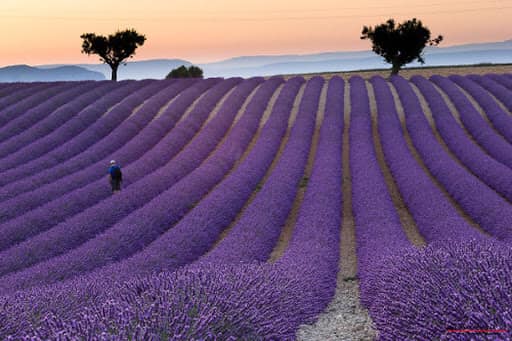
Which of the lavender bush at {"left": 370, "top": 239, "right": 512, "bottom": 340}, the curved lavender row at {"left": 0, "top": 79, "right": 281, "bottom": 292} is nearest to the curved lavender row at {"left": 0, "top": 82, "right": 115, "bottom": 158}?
the curved lavender row at {"left": 0, "top": 79, "right": 281, "bottom": 292}

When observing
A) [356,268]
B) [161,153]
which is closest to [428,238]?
[356,268]

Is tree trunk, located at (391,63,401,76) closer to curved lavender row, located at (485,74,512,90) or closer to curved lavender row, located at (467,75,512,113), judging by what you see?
curved lavender row, located at (467,75,512,113)

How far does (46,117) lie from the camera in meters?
23.0

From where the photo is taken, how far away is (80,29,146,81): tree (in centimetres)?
4150

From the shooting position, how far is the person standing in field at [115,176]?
43.4 feet

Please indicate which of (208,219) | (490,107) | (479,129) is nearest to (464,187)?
(208,219)

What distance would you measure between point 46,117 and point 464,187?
1874cm

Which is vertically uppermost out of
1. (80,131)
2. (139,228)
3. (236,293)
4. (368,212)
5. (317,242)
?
(80,131)

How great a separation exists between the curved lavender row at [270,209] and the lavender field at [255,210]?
0.06 m

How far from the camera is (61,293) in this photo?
580 cm

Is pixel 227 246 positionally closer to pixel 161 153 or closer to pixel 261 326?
pixel 261 326

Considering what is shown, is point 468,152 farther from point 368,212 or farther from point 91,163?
point 91,163

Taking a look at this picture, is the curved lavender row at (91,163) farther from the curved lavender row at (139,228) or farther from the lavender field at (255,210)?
the curved lavender row at (139,228)

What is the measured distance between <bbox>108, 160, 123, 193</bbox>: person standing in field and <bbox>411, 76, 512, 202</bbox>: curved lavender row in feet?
33.4
